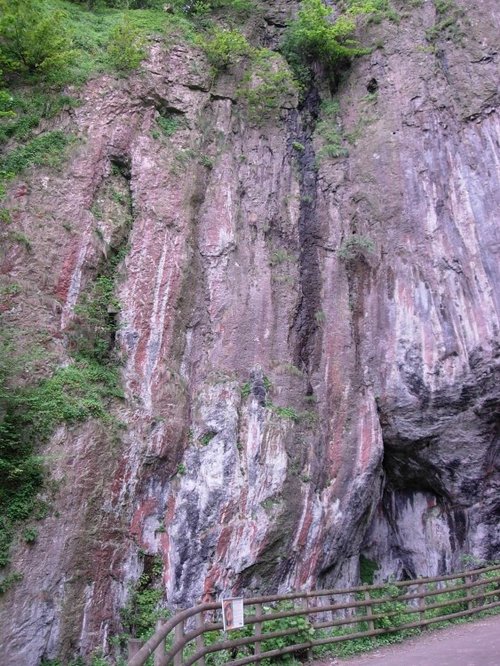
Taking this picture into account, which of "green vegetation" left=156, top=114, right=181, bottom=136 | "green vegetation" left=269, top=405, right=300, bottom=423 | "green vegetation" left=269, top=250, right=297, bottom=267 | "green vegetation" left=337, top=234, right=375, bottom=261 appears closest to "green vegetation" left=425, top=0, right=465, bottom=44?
"green vegetation" left=337, top=234, right=375, bottom=261

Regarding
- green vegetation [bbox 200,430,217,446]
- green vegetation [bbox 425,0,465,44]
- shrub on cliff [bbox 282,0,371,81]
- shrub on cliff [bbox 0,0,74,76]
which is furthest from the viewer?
shrub on cliff [bbox 282,0,371,81]

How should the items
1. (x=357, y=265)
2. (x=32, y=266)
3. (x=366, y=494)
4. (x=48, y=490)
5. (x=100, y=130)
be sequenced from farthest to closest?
1. (x=357, y=265)
2. (x=100, y=130)
3. (x=366, y=494)
4. (x=32, y=266)
5. (x=48, y=490)

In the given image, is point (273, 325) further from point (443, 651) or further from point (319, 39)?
point (319, 39)

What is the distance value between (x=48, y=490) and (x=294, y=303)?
7.57 m

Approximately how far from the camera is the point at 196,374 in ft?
39.9

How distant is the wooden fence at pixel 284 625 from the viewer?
18.2 feet

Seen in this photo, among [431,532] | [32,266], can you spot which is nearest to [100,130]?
[32,266]

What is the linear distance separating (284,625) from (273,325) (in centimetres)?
726

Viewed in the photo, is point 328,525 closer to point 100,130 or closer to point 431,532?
point 431,532

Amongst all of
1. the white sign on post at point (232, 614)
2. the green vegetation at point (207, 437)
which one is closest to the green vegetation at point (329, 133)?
the green vegetation at point (207, 437)

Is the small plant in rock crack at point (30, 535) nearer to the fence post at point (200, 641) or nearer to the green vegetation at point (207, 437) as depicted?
the fence post at point (200, 641)

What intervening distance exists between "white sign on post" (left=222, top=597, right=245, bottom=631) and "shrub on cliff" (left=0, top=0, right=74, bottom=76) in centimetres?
1272

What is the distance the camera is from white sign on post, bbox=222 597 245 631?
625 cm

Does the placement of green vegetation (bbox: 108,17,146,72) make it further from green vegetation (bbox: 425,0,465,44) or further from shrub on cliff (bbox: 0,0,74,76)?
green vegetation (bbox: 425,0,465,44)
